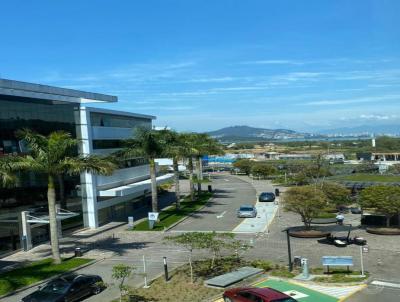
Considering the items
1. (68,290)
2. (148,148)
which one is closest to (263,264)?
(68,290)

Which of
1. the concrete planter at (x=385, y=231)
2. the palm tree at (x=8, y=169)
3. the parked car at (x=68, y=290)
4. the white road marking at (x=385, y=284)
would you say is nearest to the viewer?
the parked car at (x=68, y=290)

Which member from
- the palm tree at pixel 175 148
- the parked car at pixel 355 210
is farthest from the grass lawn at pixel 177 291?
the parked car at pixel 355 210

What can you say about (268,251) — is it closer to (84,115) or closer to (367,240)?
(367,240)

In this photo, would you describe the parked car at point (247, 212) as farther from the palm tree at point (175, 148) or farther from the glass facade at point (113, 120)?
the glass facade at point (113, 120)

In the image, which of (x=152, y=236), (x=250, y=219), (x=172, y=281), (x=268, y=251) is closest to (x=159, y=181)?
(x=250, y=219)

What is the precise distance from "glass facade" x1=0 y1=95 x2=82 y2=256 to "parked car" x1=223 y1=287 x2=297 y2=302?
2070cm

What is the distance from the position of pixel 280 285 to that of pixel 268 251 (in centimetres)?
879

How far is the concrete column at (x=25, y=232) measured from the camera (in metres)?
37.3

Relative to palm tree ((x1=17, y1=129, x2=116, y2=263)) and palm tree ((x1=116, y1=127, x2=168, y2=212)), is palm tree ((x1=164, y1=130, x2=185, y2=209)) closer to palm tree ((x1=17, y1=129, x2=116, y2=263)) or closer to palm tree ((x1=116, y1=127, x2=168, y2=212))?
palm tree ((x1=116, y1=127, x2=168, y2=212))

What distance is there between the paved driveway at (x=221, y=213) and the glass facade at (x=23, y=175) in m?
11.6

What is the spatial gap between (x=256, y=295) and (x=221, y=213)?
3433cm

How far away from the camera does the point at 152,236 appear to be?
41.8m

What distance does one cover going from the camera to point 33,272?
1192 inches

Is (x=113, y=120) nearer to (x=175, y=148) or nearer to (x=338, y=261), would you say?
(x=175, y=148)
